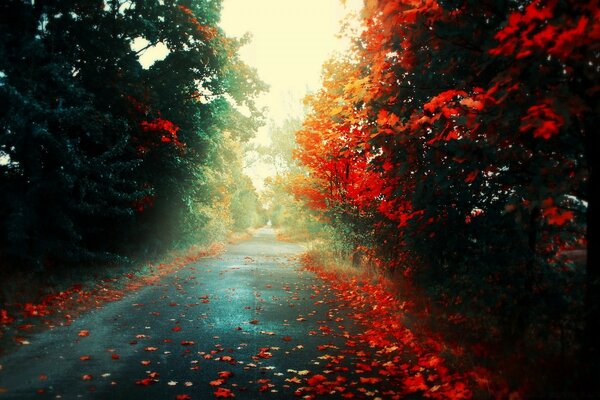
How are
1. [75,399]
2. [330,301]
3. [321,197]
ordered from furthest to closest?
[321,197], [330,301], [75,399]

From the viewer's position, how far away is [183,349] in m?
6.22

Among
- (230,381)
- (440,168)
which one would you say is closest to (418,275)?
(440,168)

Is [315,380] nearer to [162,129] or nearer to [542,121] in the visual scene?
[542,121]

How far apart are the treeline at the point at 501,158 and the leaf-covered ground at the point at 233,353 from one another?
3.63 feet

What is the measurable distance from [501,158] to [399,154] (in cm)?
209

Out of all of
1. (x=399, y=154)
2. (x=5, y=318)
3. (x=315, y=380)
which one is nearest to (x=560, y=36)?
(x=399, y=154)

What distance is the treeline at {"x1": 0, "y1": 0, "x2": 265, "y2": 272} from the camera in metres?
9.05

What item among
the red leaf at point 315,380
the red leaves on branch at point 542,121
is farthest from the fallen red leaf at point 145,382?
the red leaves on branch at point 542,121

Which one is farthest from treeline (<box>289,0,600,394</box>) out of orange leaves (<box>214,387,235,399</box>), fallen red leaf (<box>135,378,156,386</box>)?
fallen red leaf (<box>135,378,156,386</box>)

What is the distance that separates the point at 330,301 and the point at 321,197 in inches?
252

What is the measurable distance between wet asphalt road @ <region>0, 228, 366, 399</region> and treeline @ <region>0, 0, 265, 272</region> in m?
2.74

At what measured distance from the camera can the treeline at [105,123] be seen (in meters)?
9.05

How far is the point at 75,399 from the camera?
4367 mm

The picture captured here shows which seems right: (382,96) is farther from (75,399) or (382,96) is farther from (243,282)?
(243,282)
